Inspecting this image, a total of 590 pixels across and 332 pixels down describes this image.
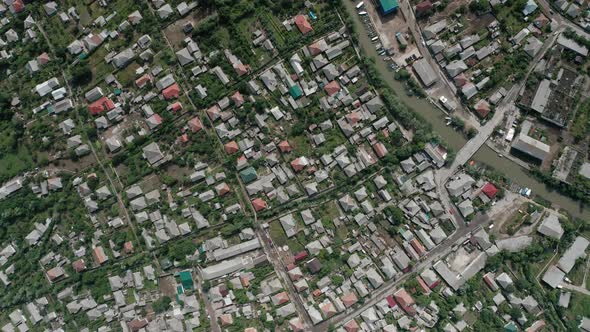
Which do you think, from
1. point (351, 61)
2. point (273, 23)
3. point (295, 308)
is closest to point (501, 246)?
point (295, 308)

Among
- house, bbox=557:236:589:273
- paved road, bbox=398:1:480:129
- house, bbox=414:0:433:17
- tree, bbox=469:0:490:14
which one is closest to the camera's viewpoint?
house, bbox=557:236:589:273

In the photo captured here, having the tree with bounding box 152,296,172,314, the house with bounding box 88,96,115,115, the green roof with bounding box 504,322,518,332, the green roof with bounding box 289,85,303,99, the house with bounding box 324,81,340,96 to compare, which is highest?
the house with bounding box 88,96,115,115

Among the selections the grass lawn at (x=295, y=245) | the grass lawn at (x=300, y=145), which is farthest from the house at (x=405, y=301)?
the grass lawn at (x=300, y=145)

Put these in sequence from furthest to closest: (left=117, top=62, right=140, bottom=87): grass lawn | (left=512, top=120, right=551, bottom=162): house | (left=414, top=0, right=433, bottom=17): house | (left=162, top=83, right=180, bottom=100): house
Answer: (left=117, top=62, right=140, bottom=87): grass lawn, (left=162, top=83, right=180, bottom=100): house, (left=414, top=0, right=433, bottom=17): house, (left=512, top=120, right=551, bottom=162): house

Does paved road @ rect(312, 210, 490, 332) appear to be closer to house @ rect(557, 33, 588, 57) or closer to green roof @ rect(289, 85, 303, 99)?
house @ rect(557, 33, 588, 57)

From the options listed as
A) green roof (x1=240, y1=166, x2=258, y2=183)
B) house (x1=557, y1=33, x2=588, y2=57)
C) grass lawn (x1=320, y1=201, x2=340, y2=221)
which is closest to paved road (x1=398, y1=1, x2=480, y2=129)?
house (x1=557, y1=33, x2=588, y2=57)

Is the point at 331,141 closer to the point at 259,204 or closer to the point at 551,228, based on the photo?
→ the point at 259,204

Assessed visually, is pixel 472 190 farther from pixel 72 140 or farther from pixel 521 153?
pixel 72 140
